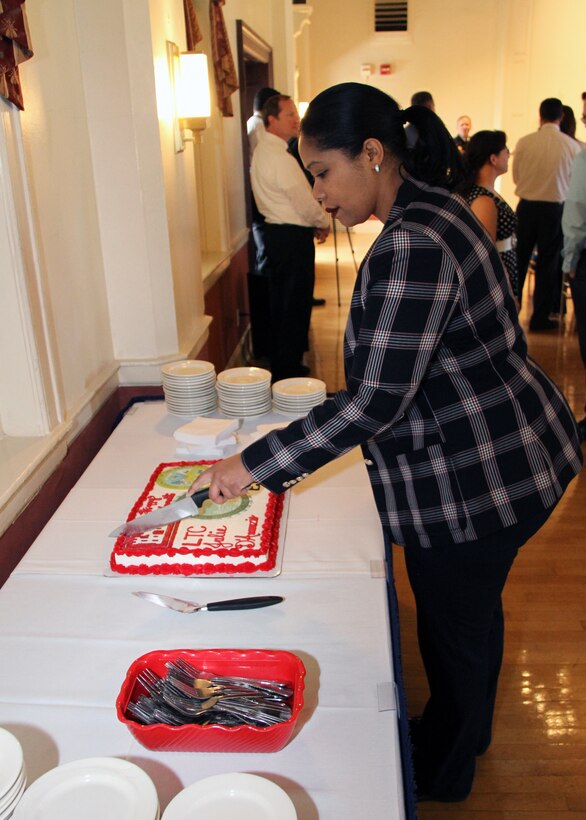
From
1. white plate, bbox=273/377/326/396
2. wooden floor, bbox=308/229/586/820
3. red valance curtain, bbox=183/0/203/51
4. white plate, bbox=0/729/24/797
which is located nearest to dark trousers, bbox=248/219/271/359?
red valance curtain, bbox=183/0/203/51

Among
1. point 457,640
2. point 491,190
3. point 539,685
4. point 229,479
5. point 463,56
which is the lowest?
point 539,685

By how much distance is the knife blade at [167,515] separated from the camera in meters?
1.34

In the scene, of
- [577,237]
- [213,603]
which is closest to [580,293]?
[577,237]

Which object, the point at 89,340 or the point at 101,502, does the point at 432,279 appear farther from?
the point at 89,340

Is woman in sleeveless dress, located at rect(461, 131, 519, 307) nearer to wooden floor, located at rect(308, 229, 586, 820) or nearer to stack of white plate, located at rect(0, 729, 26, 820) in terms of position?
wooden floor, located at rect(308, 229, 586, 820)

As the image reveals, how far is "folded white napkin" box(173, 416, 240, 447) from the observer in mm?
1843

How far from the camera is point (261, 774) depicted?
92cm

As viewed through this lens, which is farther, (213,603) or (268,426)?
(268,426)

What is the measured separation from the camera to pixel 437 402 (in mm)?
1229

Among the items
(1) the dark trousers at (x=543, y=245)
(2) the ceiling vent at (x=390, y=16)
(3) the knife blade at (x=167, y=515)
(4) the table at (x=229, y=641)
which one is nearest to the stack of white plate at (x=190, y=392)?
(4) the table at (x=229, y=641)

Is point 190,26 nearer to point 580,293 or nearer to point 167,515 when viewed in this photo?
point 580,293

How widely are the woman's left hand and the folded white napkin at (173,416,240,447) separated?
0.55 m

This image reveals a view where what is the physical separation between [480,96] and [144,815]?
10.4m

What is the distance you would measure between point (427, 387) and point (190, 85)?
6.04 ft
